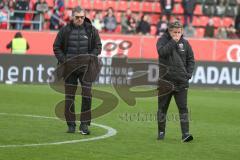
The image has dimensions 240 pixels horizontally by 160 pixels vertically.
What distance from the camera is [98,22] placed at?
32.3 meters

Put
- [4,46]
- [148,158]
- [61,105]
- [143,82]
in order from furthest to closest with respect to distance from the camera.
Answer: [4,46]
[143,82]
[61,105]
[148,158]

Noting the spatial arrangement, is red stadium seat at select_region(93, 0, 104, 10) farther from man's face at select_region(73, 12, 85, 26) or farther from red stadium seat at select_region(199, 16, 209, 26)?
man's face at select_region(73, 12, 85, 26)

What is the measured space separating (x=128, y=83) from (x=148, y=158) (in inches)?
639

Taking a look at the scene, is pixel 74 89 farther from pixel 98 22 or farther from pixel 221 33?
pixel 221 33

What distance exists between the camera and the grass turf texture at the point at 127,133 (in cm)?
1105

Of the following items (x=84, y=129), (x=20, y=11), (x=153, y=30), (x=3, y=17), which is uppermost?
(x=20, y=11)

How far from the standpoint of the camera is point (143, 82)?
2688cm

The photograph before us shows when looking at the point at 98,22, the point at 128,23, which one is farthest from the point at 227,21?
the point at 98,22

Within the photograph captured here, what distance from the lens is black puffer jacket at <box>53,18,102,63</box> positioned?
1328cm

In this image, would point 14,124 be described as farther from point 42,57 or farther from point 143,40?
point 143,40

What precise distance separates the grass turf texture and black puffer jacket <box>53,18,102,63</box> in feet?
4.77

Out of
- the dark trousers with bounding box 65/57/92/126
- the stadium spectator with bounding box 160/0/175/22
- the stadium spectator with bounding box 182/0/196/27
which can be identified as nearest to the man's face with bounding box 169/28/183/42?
the dark trousers with bounding box 65/57/92/126

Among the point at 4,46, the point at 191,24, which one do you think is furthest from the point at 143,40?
the point at 4,46

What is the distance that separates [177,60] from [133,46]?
1908cm
